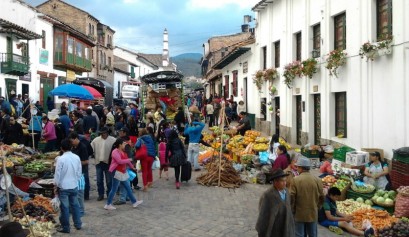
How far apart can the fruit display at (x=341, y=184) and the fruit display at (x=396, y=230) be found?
2488mm

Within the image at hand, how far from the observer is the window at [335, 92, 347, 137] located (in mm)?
15688

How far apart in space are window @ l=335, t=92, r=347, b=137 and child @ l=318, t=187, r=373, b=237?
7212 mm

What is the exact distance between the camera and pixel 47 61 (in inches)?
1335

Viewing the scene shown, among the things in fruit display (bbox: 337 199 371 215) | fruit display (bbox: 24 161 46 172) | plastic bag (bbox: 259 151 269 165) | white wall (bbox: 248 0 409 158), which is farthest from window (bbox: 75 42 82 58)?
fruit display (bbox: 337 199 371 215)

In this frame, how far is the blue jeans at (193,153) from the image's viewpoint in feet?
47.6

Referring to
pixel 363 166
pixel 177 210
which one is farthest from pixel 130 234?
pixel 363 166

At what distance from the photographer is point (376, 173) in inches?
443

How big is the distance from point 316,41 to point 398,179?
27.9 feet

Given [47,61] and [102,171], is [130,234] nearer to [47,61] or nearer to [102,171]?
[102,171]

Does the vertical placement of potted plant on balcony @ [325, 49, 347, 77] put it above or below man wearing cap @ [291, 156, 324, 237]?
above

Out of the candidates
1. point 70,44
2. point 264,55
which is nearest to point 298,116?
point 264,55

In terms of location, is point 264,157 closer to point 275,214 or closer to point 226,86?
point 275,214

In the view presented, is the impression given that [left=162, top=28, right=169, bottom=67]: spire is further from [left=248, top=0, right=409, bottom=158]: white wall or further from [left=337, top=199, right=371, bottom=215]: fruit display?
[left=337, top=199, right=371, bottom=215]: fruit display

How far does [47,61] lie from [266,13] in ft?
58.5
